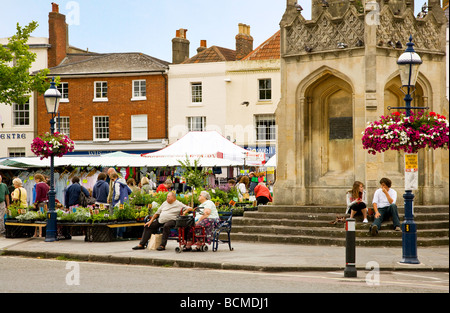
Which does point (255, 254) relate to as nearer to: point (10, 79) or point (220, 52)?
point (10, 79)

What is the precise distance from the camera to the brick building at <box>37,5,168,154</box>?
4950 centimetres

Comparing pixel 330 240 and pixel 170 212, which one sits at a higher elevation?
pixel 170 212

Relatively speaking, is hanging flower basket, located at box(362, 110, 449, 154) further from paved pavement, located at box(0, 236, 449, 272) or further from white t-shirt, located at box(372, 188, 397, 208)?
white t-shirt, located at box(372, 188, 397, 208)

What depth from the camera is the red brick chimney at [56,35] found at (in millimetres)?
52000

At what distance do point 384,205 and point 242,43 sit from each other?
34703mm

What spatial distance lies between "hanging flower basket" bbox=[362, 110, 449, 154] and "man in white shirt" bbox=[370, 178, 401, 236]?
3.11m

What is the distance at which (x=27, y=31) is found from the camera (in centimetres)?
3488

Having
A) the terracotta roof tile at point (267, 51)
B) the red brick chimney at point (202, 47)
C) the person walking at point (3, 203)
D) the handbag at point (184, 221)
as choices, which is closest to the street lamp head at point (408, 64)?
the handbag at point (184, 221)

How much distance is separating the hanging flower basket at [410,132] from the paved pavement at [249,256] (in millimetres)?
2245

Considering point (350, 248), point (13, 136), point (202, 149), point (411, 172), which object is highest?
point (13, 136)

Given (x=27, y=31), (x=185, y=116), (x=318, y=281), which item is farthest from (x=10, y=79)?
(x=318, y=281)

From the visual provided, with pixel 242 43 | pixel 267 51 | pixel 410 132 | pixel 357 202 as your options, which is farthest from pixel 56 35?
pixel 410 132

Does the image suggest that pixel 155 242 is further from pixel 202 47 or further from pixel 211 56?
pixel 202 47

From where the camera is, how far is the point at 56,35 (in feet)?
172
